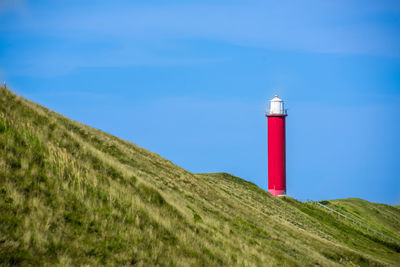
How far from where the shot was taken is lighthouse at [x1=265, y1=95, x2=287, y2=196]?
190 feet

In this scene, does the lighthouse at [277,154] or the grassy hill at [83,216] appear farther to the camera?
the lighthouse at [277,154]

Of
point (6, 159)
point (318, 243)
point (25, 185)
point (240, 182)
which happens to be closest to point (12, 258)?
point (25, 185)

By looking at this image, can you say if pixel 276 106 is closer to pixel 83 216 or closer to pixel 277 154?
pixel 277 154

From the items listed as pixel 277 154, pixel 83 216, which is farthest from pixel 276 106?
A: pixel 83 216

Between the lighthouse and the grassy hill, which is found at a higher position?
the lighthouse

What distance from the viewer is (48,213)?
8.88 m

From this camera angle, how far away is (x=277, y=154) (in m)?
58.0

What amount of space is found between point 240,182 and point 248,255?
117 feet

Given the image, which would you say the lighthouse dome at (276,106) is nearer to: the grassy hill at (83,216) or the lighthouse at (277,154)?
the lighthouse at (277,154)

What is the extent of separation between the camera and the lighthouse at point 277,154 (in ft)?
190

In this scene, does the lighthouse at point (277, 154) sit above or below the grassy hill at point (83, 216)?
above

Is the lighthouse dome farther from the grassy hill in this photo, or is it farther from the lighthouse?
the grassy hill

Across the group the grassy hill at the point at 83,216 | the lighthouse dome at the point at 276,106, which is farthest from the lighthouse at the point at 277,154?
the grassy hill at the point at 83,216

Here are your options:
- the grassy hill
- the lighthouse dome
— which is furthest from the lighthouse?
the grassy hill
